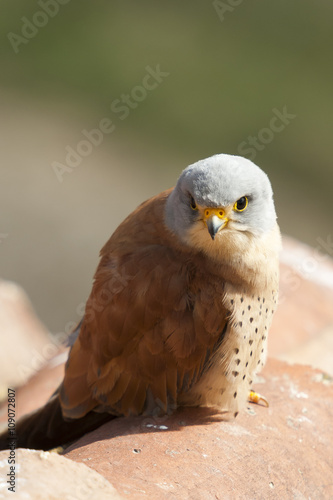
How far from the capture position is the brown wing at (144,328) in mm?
2846

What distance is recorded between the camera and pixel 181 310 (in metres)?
2.84

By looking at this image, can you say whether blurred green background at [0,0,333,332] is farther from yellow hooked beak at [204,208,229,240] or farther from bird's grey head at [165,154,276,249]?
yellow hooked beak at [204,208,229,240]

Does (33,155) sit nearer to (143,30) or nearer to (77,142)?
(77,142)

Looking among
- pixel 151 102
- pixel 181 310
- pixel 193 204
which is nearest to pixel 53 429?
pixel 181 310

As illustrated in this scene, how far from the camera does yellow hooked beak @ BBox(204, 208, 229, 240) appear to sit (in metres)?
2.64

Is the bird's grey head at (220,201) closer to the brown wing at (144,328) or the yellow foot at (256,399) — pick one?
the brown wing at (144,328)

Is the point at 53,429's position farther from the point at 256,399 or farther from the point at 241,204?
the point at 241,204

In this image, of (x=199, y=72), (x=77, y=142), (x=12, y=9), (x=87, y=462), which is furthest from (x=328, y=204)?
(x=87, y=462)

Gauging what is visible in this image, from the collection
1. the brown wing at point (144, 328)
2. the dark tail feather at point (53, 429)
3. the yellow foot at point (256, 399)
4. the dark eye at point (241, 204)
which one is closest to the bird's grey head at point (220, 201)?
the dark eye at point (241, 204)

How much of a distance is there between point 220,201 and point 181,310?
0.53m

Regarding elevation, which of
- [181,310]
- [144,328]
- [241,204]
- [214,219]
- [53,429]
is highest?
Answer: [241,204]

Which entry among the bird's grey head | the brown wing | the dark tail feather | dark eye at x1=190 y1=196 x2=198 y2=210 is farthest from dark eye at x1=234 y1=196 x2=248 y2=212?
the dark tail feather

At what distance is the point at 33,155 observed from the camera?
1009 centimetres

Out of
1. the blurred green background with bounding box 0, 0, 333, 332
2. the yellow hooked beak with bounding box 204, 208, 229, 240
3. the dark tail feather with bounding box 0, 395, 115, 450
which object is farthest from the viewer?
the blurred green background with bounding box 0, 0, 333, 332
